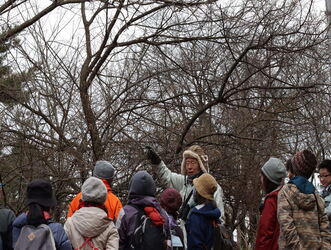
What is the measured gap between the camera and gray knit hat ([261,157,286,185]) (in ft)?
17.6

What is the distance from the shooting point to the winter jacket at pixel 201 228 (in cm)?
542

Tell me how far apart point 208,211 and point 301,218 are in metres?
0.93

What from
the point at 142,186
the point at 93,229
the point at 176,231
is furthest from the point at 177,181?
the point at 93,229

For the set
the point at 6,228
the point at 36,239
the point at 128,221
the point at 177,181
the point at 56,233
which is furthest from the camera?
the point at 177,181

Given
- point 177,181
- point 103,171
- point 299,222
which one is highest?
point 103,171

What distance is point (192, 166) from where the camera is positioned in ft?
20.4

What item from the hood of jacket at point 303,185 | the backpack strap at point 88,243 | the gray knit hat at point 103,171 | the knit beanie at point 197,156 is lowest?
the backpack strap at point 88,243

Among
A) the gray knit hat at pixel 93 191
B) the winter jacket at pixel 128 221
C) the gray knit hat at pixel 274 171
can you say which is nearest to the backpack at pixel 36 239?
the gray knit hat at pixel 93 191

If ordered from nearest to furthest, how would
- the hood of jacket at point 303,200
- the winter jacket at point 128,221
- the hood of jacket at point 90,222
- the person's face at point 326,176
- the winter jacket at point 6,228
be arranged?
the winter jacket at point 6,228 → the hood of jacket at point 90,222 → the winter jacket at point 128,221 → the hood of jacket at point 303,200 → the person's face at point 326,176

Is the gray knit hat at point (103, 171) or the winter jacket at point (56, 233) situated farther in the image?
the gray knit hat at point (103, 171)

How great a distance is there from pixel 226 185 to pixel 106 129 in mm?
2882

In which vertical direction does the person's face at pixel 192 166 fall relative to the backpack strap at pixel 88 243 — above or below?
above

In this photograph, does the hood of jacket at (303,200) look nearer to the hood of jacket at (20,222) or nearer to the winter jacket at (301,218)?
the winter jacket at (301,218)

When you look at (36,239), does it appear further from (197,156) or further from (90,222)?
(197,156)
